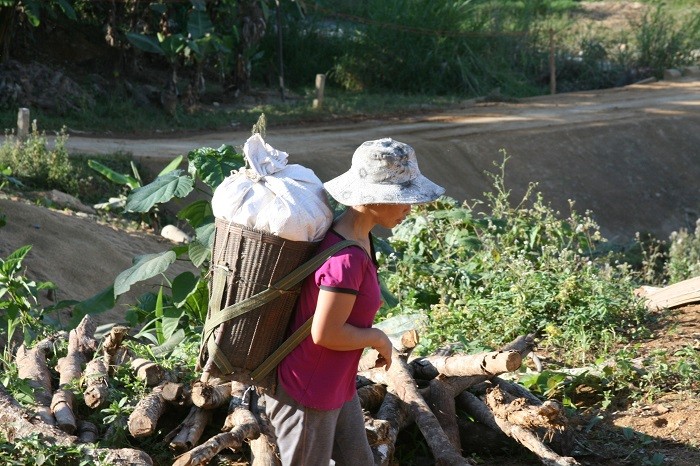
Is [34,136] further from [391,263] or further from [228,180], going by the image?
[228,180]

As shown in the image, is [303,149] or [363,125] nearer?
[303,149]

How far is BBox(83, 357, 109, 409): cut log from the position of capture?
12.4 feet

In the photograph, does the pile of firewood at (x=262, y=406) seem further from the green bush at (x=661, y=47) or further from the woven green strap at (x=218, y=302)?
the green bush at (x=661, y=47)

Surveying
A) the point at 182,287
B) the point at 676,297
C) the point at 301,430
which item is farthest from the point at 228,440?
the point at 676,297

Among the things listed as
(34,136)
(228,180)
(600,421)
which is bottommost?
(600,421)

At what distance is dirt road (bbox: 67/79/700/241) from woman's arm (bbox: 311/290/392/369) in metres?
9.00

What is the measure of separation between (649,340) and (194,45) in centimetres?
1045

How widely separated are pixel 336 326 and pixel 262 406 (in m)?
1.03

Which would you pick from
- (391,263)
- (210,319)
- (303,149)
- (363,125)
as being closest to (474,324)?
(391,263)

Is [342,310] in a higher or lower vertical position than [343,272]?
lower

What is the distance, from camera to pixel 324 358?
304 cm

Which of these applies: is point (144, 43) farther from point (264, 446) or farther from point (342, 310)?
point (342, 310)

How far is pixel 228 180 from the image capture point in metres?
3.02

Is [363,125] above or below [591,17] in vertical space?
below
